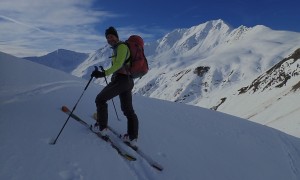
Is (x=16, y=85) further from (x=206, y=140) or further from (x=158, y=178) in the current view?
(x=206, y=140)

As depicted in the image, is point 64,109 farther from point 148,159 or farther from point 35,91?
point 148,159

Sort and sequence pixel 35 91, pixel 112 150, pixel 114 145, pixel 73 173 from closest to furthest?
1. pixel 73 173
2. pixel 112 150
3. pixel 114 145
4. pixel 35 91

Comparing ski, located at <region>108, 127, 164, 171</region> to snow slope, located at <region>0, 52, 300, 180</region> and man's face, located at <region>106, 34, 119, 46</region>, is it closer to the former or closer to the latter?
snow slope, located at <region>0, 52, 300, 180</region>

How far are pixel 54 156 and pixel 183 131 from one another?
265 inches

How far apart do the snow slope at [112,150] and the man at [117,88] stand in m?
0.61

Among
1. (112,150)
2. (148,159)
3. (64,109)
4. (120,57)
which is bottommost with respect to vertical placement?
(148,159)

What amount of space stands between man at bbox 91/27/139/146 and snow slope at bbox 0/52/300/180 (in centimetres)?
61

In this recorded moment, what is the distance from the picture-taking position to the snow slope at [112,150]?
7.70m

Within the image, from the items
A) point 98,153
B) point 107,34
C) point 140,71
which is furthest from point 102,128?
point 107,34

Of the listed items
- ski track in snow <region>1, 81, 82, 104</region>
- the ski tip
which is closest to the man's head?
the ski tip

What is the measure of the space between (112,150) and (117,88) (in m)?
1.54

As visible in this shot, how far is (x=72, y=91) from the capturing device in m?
13.8

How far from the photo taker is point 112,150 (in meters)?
9.06

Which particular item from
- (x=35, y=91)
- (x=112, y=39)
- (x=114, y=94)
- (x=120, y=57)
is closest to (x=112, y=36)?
(x=112, y=39)
